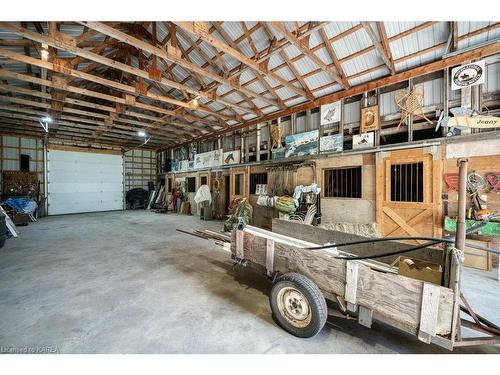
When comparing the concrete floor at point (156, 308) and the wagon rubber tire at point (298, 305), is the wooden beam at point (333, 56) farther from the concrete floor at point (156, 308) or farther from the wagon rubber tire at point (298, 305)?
the wagon rubber tire at point (298, 305)

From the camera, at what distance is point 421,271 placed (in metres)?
2.02

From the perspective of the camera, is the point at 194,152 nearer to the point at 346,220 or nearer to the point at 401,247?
the point at 346,220

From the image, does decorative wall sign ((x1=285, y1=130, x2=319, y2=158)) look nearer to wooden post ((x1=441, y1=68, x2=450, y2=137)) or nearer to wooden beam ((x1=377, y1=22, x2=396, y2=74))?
wooden beam ((x1=377, y1=22, x2=396, y2=74))

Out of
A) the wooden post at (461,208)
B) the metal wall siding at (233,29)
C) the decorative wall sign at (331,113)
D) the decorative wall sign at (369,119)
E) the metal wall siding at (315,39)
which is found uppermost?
the metal wall siding at (233,29)

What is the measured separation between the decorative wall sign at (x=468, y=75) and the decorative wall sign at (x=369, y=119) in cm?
154

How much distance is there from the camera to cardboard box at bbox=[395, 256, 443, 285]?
1961 mm

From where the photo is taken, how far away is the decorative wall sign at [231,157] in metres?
9.64

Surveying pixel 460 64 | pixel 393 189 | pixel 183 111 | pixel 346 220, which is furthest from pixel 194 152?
pixel 460 64

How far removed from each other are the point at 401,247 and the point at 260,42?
18.6 ft

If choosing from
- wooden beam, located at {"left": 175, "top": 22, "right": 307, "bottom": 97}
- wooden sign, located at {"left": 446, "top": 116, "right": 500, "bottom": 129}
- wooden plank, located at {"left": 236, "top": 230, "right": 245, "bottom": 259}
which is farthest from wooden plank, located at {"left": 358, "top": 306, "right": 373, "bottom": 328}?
wooden beam, located at {"left": 175, "top": 22, "right": 307, "bottom": 97}

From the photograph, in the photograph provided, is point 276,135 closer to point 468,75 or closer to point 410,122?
point 410,122

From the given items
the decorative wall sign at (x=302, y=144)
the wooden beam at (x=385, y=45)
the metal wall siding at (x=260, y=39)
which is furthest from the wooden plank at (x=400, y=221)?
the metal wall siding at (x=260, y=39)

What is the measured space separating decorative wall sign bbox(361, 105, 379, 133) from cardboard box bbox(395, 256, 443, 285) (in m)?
4.43

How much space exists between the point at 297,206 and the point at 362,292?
15.4 feet
